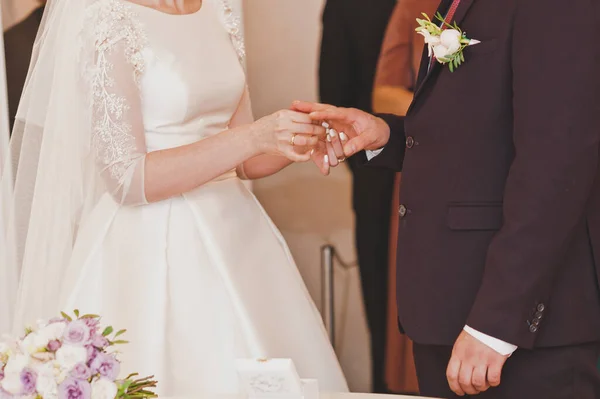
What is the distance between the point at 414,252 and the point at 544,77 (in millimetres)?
480

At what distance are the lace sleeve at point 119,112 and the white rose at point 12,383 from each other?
969 millimetres

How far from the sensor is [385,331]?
11.5 ft

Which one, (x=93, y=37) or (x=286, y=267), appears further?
(x=286, y=267)

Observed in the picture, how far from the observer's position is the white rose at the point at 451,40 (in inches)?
64.8

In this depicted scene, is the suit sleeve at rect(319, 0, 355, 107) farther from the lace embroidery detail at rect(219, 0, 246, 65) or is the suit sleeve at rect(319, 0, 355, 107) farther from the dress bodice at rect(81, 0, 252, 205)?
the dress bodice at rect(81, 0, 252, 205)

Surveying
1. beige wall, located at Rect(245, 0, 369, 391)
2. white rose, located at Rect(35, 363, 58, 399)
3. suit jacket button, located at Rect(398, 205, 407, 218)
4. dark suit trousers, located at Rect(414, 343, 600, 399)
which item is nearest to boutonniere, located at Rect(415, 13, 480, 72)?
suit jacket button, located at Rect(398, 205, 407, 218)

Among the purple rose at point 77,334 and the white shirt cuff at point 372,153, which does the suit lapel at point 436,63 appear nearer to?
the white shirt cuff at point 372,153

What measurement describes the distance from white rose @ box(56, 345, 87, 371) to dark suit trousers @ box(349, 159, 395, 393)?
7.53 ft

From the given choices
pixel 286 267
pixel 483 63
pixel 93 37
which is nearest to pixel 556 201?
pixel 483 63

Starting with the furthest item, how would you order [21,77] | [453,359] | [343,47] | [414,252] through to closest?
[343,47]
[21,77]
[414,252]
[453,359]

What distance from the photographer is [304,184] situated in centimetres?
366

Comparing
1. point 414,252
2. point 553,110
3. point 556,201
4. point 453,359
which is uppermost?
point 553,110

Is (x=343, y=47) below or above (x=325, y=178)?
above

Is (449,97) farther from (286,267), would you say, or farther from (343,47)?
(343,47)
